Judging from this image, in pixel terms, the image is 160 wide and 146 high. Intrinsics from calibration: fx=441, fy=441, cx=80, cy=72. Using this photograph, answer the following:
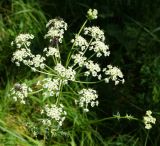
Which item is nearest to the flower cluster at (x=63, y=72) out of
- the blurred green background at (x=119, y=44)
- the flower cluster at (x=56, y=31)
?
the flower cluster at (x=56, y=31)

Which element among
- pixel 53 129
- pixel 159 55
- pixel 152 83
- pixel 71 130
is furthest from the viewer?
pixel 159 55

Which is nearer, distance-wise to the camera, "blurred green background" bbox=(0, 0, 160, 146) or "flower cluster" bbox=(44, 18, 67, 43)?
"flower cluster" bbox=(44, 18, 67, 43)

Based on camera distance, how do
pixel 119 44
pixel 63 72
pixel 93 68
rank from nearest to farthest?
pixel 63 72
pixel 93 68
pixel 119 44

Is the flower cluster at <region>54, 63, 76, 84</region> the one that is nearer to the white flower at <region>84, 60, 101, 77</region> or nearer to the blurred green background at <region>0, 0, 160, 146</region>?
the white flower at <region>84, 60, 101, 77</region>

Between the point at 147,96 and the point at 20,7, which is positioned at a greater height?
the point at 20,7

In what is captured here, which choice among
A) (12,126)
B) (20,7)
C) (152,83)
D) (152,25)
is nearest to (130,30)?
(152,25)

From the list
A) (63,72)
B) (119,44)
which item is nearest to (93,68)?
(63,72)

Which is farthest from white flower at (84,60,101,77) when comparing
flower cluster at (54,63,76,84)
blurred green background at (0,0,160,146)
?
blurred green background at (0,0,160,146)

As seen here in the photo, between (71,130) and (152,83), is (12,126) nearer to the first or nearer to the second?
(71,130)

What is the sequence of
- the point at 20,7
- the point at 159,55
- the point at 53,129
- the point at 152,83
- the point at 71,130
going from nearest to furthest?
the point at 53,129 → the point at 71,130 → the point at 152,83 → the point at 159,55 → the point at 20,7

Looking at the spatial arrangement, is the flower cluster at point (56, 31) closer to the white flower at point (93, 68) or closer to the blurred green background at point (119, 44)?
the white flower at point (93, 68)

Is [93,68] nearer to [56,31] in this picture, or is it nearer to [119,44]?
[56,31]
